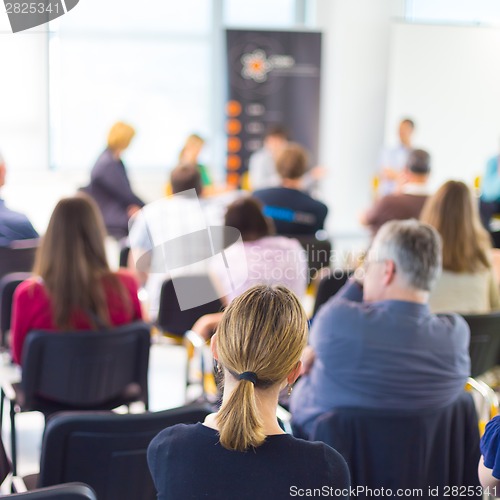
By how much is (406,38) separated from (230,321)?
23.1ft

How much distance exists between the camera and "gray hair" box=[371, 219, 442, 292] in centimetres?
225

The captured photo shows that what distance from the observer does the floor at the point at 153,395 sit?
3447mm

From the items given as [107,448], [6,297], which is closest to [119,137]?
[6,297]

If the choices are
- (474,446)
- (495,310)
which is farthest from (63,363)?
(495,310)

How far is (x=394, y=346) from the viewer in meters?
2.14

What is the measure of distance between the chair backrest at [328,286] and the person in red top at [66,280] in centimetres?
109

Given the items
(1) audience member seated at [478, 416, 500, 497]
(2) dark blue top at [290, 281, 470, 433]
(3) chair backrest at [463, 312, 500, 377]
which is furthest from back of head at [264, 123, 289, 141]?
(1) audience member seated at [478, 416, 500, 497]

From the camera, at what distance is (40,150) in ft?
24.9

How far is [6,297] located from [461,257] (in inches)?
77.3

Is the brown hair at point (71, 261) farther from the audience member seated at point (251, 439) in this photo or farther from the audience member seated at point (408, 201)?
the audience member seated at point (408, 201)

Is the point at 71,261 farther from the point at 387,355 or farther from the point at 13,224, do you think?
the point at 387,355

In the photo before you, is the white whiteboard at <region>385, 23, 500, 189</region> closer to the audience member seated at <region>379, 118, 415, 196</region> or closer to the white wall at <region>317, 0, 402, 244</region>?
the audience member seated at <region>379, 118, 415, 196</region>

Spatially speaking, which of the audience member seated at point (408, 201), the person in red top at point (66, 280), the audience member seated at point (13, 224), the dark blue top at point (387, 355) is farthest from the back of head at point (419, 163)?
the audience member seated at point (13, 224)

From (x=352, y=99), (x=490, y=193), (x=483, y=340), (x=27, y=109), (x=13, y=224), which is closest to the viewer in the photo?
(x=13, y=224)
